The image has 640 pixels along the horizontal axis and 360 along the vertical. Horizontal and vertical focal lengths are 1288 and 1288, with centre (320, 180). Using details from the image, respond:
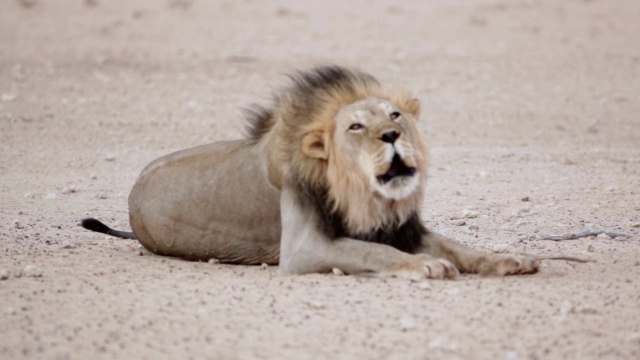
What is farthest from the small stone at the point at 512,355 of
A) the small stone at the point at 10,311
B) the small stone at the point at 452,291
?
the small stone at the point at 10,311

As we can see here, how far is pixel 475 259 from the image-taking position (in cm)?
547

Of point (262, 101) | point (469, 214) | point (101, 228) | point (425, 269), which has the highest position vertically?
point (425, 269)

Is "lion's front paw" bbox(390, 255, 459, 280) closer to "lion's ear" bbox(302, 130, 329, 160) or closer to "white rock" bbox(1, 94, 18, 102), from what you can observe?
"lion's ear" bbox(302, 130, 329, 160)

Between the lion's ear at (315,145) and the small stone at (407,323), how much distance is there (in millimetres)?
1029

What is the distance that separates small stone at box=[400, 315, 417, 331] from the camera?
4527 millimetres

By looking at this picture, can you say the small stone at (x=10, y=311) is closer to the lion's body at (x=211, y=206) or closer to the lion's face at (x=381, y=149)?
the lion's body at (x=211, y=206)

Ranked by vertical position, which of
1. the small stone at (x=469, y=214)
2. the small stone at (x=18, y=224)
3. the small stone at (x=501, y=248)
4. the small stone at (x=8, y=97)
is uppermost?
the small stone at (x=501, y=248)

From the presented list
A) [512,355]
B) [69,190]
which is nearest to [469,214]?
[69,190]

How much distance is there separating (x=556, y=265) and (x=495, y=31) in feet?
31.9

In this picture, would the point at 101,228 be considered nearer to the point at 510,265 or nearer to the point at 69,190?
the point at 69,190

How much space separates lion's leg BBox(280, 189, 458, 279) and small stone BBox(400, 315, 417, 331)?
1.96 ft

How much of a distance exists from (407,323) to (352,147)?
1.04m

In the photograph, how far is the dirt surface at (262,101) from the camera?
4.52m

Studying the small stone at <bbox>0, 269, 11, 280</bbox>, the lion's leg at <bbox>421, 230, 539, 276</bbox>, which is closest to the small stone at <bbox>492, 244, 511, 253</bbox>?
the lion's leg at <bbox>421, 230, 539, 276</bbox>
